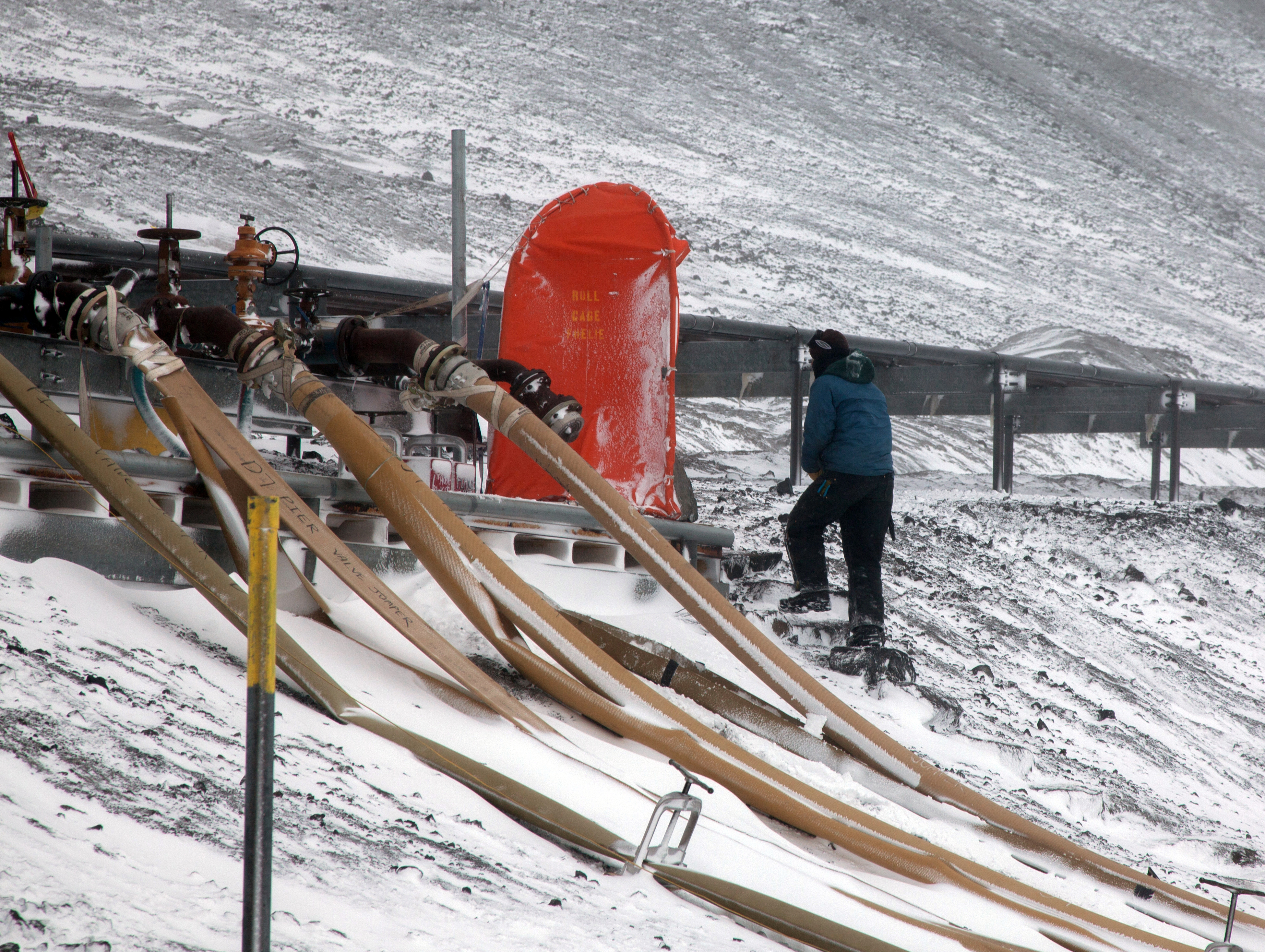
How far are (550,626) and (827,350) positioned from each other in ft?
8.37

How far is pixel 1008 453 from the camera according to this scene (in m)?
11.6

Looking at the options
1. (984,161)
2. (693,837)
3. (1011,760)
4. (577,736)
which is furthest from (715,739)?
(984,161)

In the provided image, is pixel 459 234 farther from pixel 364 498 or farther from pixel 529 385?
pixel 364 498

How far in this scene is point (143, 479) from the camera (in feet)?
14.2

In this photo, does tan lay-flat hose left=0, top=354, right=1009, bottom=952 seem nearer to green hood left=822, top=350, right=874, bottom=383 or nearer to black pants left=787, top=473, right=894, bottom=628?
black pants left=787, top=473, right=894, bottom=628

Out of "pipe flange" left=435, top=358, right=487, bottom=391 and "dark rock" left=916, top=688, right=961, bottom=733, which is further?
"dark rock" left=916, top=688, right=961, bottom=733

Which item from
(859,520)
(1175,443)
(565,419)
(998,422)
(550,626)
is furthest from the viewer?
(1175,443)

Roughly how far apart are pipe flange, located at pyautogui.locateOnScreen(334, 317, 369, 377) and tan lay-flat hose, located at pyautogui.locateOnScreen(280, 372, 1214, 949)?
2.43 ft

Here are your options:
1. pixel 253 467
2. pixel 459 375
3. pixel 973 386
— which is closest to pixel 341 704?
pixel 253 467

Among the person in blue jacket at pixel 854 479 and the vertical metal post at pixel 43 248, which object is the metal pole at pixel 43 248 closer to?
the vertical metal post at pixel 43 248

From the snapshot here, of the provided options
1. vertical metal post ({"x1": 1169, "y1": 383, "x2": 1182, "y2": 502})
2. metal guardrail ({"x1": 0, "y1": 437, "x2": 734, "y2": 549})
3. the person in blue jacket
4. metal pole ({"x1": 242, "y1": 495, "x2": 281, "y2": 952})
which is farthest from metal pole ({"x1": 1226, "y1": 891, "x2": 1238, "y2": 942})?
vertical metal post ({"x1": 1169, "y1": 383, "x2": 1182, "y2": 502})

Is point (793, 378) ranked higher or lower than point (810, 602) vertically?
higher

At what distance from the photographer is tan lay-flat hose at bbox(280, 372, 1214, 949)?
140 inches

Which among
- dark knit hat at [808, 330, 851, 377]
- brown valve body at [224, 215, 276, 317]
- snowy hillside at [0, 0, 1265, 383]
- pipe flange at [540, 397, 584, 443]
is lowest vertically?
pipe flange at [540, 397, 584, 443]
